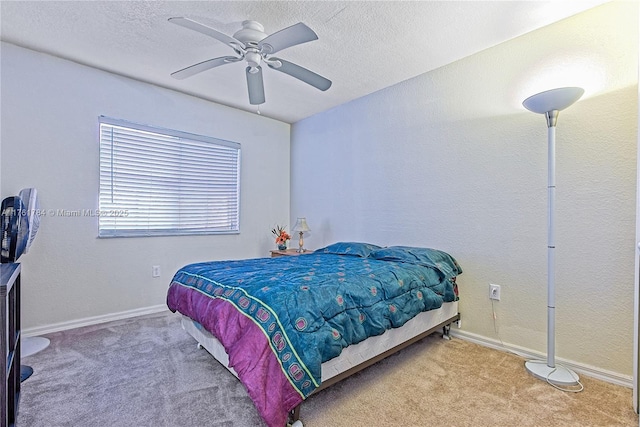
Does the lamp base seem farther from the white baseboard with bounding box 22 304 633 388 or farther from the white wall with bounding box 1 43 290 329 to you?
the white wall with bounding box 1 43 290 329

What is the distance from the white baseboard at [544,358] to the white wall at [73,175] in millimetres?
2991

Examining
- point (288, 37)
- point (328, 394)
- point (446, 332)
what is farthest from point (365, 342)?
point (288, 37)

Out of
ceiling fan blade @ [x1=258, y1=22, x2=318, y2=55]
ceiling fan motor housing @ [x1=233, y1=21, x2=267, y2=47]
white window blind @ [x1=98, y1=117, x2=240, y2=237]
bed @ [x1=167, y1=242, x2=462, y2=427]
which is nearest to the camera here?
bed @ [x1=167, y1=242, x2=462, y2=427]

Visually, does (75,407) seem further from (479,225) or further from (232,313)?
(479,225)

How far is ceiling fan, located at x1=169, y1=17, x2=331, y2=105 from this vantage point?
177cm

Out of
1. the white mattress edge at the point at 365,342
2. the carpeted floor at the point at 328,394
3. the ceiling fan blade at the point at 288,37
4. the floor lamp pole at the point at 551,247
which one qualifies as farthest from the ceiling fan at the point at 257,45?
the carpeted floor at the point at 328,394

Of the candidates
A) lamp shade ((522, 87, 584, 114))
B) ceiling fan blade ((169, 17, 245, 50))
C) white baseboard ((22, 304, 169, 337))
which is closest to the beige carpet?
lamp shade ((522, 87, 584, 114))

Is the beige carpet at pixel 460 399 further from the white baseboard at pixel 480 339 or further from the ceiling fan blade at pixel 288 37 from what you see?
the ceiling fan blade at pixel 288 37

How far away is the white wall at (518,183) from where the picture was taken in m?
2.00

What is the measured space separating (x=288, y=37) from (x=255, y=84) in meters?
0.64

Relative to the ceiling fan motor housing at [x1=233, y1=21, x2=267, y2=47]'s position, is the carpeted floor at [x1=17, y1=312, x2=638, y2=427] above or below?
below

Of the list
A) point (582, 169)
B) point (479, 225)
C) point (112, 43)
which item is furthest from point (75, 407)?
point (582, 169)

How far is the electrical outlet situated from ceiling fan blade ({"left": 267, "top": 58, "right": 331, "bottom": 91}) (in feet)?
6.82

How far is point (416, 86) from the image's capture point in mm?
3100
